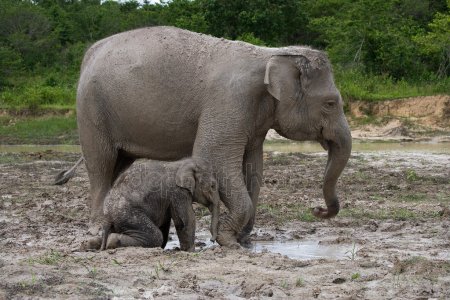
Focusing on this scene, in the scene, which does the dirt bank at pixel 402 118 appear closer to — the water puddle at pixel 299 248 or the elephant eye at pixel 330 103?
the water puddle at pixel 299 248

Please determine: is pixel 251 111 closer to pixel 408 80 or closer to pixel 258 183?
pixel 258 183

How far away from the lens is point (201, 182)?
7234 mm

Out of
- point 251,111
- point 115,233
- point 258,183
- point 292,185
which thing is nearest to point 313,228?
point 258,183

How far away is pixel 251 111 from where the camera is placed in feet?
24.8

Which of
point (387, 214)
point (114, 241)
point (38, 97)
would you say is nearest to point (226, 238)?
point (114, 241)

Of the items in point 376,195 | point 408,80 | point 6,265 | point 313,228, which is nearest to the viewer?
point 6,265

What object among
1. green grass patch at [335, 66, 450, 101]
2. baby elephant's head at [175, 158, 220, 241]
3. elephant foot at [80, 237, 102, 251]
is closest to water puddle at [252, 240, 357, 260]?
baby elephant's head at [175, 158, 220, 241]

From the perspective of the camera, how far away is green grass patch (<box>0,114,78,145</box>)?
25266mm

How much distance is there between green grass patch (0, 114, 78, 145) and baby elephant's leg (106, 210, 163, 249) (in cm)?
1800

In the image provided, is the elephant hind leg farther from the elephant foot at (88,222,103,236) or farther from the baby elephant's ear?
the baby elephant's ear

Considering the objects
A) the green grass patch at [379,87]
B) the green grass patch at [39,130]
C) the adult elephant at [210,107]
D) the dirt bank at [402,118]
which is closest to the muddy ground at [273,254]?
the adult elephant at [210,107]

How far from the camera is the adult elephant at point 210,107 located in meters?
7.50

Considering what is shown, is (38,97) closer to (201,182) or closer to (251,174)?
(251,174)

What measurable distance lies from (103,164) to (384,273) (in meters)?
3.33
